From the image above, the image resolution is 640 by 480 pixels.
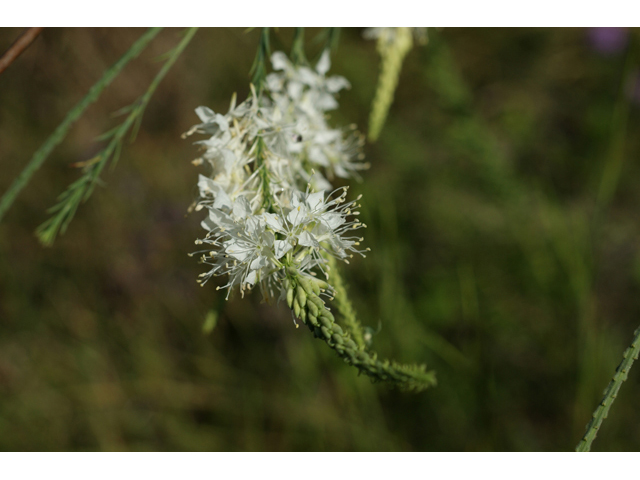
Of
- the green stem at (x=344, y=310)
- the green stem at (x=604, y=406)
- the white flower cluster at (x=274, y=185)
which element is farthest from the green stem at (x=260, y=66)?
the green stem at (x=604, y=406)

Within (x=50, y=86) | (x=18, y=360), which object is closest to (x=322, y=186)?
(x=18, y=360)

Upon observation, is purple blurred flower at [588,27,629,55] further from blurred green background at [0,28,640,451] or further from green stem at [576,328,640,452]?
green stem at [576,328,640,452]

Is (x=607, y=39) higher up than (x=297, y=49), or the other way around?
(x=607, y=39)

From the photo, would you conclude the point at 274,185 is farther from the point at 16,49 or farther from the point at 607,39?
the point at 607,39

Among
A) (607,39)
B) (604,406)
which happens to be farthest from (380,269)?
(607,39)

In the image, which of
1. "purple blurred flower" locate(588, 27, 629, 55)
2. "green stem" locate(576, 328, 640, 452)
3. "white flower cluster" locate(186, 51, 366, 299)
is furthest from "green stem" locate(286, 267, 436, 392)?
"purple blurred flower" locate(588, 27, 629, 55)

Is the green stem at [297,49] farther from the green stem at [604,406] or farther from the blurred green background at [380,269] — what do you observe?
the green stem at [604,406]
